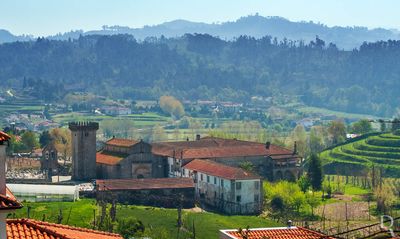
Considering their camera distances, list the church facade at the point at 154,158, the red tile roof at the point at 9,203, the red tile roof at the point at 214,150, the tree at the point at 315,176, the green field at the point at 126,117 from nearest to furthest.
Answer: the red tile roof at the point at 9,203 < the church facade at the point at 154,158 < the tree at the point at 315,176 < the red tile roof at the point at 214,150 < the green field at the point at 126,117

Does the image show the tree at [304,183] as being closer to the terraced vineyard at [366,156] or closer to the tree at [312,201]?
the tree at [312,201]

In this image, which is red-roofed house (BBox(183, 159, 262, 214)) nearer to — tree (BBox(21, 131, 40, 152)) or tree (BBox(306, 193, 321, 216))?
tree (BBox(306, 193, 321, 216))

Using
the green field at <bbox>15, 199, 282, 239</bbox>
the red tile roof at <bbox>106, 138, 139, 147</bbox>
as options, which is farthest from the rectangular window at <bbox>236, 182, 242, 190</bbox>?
the red tile roof at <bbox>106, 138, 139, 147</bbox>

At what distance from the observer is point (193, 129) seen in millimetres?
171750

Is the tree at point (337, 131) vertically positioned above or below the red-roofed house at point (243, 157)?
below

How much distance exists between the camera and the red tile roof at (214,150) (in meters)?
73.6

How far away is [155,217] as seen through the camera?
54500mm

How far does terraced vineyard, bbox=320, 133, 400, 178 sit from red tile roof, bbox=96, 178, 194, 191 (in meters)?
25.7

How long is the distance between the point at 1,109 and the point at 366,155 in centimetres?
10863

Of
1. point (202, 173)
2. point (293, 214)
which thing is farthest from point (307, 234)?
point (202, 173)

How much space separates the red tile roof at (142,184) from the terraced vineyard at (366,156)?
1013 inches

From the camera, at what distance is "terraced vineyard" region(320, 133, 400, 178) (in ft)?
283

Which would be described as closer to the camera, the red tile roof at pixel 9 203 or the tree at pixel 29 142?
the red tile roof at pixel 9 203

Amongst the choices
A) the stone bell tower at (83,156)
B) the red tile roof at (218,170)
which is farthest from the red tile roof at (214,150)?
the stone bell tower at (83,156)
